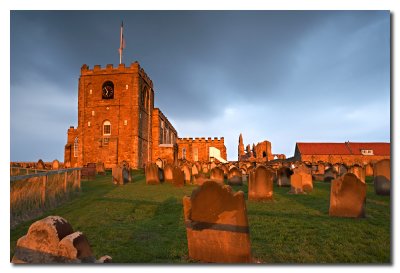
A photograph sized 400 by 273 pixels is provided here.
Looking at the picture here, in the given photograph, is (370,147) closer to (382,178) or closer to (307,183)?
(307,183)

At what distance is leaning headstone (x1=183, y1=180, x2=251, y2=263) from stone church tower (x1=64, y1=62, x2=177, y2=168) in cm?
2563

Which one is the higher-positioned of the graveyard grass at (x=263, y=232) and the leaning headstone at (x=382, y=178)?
the leaning headstone at (x=382, y=178)

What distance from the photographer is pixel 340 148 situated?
133 feet

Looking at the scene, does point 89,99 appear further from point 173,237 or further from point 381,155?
point 381,155

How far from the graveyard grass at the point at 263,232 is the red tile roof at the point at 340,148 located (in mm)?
34408

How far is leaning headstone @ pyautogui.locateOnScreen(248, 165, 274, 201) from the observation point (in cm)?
840

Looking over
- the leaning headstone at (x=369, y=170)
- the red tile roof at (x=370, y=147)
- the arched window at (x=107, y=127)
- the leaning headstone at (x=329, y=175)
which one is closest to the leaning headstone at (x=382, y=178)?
the leaning headstone at (x=329, y=175)

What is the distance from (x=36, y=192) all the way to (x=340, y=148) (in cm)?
4413

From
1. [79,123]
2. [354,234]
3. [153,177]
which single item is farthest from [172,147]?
[354,234]

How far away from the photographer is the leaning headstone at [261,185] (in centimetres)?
840

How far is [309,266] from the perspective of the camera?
327cm

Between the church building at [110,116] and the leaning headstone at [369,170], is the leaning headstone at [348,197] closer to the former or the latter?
the leaning headstone at [369,170]

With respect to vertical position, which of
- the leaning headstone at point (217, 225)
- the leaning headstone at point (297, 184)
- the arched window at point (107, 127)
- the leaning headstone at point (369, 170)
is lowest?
the leaning headstone at point (369, 170)

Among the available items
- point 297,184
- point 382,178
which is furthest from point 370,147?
point 297,184
